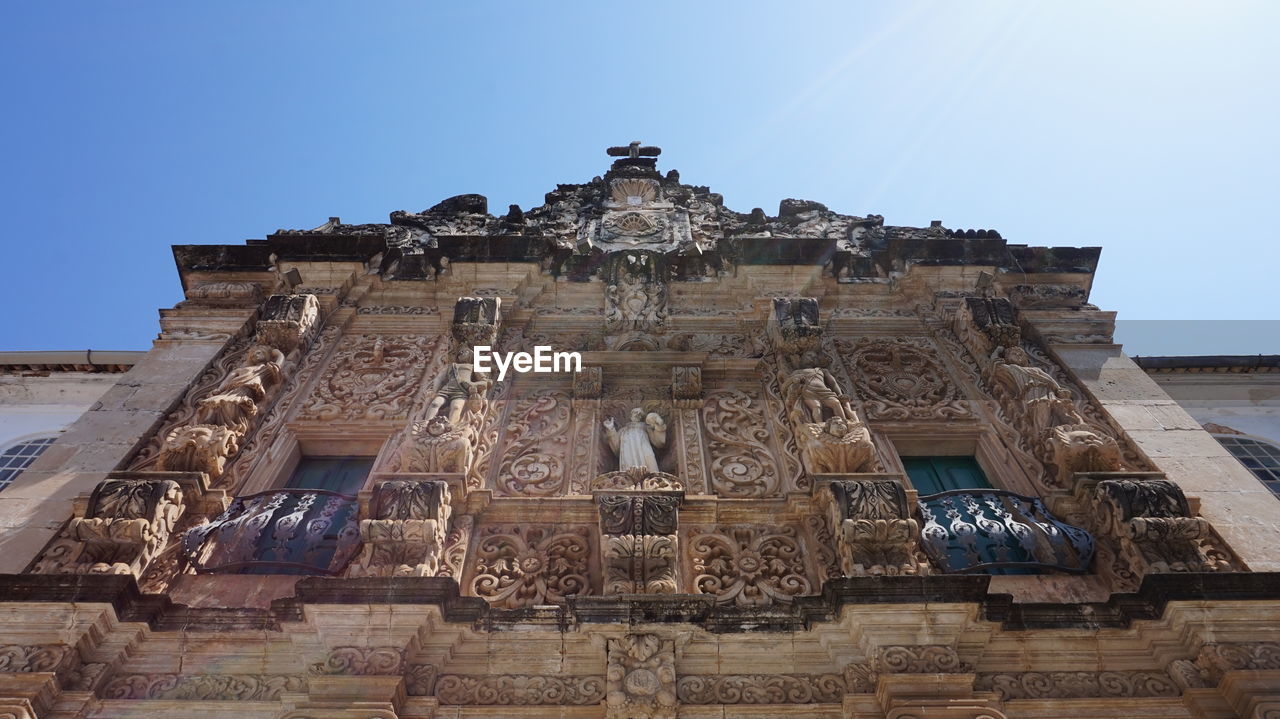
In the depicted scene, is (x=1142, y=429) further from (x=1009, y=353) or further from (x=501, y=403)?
(x=501, y=403)

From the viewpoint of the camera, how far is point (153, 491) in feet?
21.1

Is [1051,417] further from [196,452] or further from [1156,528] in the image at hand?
[196,452]

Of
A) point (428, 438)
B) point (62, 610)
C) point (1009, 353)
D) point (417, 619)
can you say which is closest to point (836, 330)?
point (1009, 353)

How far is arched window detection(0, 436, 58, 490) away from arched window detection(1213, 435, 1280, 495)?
1371 cm

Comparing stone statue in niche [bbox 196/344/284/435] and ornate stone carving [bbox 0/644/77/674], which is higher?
stone statue in niche [bbox 196/344/284/435]

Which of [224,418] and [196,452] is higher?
[224,418]

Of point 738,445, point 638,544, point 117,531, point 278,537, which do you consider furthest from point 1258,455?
point 117,531

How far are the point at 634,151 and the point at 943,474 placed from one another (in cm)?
917

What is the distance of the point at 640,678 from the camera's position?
518 cm

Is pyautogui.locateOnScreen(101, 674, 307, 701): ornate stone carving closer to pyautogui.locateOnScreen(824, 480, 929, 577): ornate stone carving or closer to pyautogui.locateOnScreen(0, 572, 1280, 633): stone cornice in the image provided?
pyautogui.locateOnScreen(0, 572, 1280, 633): stone cornice

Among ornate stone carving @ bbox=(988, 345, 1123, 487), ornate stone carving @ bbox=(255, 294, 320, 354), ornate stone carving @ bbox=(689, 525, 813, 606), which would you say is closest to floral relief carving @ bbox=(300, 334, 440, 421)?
ornate stone carving @ bbox=(255, 294, 320, 354)

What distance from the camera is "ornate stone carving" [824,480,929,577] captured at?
5947 mm

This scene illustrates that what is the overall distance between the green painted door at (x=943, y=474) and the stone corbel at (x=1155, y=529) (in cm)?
132

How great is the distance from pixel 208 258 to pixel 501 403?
5.14 m
